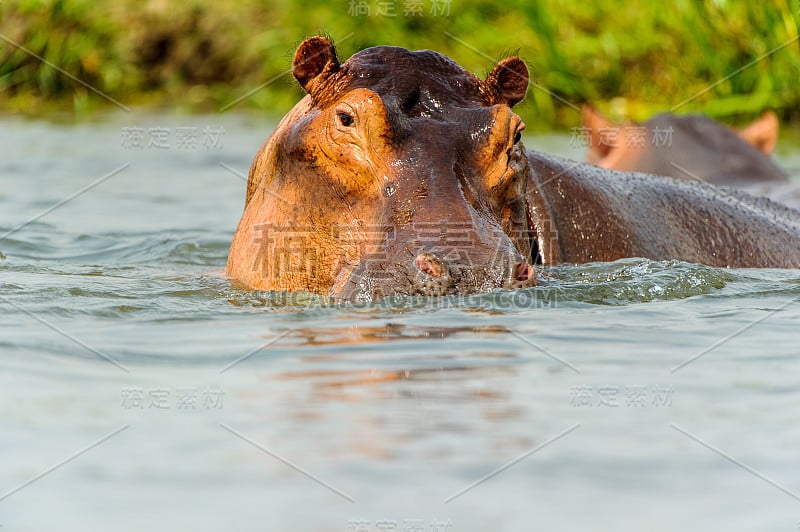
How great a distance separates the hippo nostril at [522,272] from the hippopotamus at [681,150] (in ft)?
16.8

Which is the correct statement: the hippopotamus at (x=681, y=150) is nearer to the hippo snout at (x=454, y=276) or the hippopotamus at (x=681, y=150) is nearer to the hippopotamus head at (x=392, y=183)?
the hippopotamus head at (x=392, y=183)

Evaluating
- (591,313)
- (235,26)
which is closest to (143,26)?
(235,26)

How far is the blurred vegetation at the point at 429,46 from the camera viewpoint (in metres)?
16.2

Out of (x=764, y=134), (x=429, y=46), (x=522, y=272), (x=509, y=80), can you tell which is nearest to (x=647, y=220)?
(x=509, y=80)

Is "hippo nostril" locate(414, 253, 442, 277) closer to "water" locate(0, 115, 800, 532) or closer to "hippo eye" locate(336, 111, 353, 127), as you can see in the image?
"water" locate(0, 115, 800, 532)

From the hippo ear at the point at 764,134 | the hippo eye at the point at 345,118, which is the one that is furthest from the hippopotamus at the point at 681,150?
the hippo eye at the point at 345,118

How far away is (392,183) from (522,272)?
71 centimetres

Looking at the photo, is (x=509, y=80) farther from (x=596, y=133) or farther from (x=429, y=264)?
(x=596, y=133)

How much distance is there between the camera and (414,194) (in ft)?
17.8

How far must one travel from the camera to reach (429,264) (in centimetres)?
498

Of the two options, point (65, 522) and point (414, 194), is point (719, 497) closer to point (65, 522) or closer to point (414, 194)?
point (65, 522)

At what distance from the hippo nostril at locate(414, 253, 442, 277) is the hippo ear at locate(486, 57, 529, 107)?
1467mm

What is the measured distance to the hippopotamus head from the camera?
5168mm


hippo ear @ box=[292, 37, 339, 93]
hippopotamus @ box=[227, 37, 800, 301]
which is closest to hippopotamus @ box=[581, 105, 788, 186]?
hippopotamus @ box=[227, 37, 800, 301]
